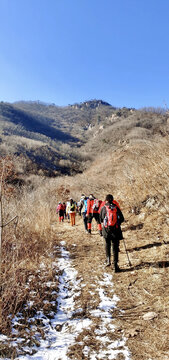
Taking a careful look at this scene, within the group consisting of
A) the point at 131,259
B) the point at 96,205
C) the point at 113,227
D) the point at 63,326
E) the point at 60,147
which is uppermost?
the point at 60,147

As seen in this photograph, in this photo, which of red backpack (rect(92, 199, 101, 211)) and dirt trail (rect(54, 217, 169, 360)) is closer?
dirt trail (rect(54, 217, 169, 360))

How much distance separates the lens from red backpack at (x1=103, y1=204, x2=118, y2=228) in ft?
14.3

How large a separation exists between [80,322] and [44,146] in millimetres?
Result: 89841

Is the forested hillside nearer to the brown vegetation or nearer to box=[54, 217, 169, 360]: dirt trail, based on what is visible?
the brown vegetation

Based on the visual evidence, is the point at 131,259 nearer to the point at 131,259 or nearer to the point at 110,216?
the point at 131,259

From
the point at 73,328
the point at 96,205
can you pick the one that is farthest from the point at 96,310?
the point at 96,205

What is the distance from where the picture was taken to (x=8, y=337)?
2543mm

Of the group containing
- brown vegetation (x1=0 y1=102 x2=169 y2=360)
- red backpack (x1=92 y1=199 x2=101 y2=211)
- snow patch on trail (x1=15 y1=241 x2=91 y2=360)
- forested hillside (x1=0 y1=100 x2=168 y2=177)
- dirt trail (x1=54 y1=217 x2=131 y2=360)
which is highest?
forested hillside (x1=0 y1=100 x2=168 y2=177)

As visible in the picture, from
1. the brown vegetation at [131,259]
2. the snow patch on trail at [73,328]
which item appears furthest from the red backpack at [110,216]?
the snow patch on trail at [73,328]

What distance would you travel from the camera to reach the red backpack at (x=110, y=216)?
437cm

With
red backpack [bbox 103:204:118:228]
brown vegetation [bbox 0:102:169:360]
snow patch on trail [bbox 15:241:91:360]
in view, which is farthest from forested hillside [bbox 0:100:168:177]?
snow patch on trail [bbox 15:241:91:360]

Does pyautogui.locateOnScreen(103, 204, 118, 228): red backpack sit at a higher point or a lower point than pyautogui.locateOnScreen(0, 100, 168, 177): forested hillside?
lower

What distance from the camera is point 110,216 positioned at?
440 centimetres

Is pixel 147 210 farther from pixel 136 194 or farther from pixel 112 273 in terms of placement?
pixel 112 273
